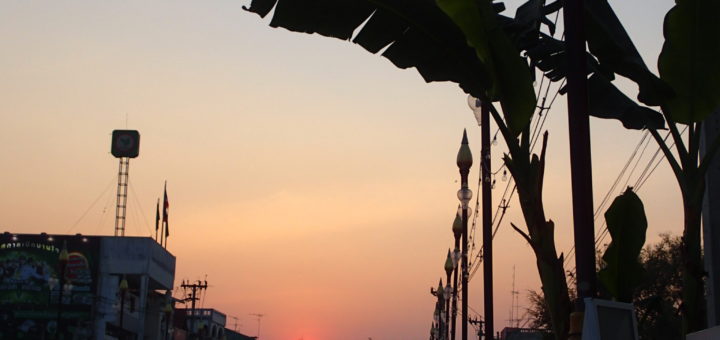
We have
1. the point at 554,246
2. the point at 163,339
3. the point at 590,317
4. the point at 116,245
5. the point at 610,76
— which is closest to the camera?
the point at 590,317

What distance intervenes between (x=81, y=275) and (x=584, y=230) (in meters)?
78.5

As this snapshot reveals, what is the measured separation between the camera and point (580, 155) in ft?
Result: 26.3

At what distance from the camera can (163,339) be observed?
97.6 m

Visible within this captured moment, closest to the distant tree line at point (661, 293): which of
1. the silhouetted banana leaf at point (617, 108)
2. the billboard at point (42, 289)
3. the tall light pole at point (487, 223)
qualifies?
the tall light pole at point (487, 223)

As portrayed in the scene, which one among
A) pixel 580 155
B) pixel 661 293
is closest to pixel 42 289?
pixel 661 293

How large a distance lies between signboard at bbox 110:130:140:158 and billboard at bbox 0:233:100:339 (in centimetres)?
1561

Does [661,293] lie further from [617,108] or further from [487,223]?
[617,108]

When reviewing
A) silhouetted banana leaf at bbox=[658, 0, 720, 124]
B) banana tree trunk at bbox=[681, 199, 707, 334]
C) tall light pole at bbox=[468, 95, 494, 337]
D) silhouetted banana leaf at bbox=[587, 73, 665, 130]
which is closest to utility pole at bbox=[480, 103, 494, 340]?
tall light pole at bbox=[468, 95, 494, 337]

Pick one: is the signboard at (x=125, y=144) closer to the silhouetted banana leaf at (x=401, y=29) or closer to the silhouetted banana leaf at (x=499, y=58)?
the silhouetted banana leaf at (x=401, y=29)

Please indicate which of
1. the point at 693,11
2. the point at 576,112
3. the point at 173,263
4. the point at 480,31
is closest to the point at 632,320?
the point at 576,112

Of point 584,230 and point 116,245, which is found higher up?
point 116,245

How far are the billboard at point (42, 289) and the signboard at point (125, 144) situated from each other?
615 inches

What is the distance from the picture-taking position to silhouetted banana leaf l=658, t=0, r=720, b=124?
906 centimetres

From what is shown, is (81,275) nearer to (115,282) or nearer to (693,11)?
(115,282)
